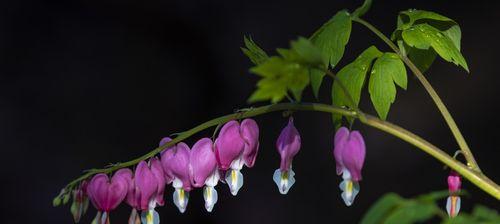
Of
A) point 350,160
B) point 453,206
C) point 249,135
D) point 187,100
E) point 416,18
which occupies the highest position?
point 187,100

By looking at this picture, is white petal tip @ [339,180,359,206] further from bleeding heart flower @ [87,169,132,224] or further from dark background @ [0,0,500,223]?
dark background @ [0,0,500,223]

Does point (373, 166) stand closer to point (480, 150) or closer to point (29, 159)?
point (480, 150)

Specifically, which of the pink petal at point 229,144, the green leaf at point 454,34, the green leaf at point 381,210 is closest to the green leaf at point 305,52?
the green leaf at point 381,210

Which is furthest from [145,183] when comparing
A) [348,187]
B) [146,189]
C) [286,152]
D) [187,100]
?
[187,100]

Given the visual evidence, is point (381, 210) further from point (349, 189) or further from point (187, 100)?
point (187, 100)

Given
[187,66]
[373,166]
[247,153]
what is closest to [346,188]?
[247,153]

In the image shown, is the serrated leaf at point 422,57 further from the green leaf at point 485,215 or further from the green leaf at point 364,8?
the green leaf at point 485,215
